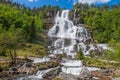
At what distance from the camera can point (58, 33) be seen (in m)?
135

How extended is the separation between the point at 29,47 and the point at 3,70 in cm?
3900

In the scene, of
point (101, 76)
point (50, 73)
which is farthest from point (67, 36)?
point (50, 73)

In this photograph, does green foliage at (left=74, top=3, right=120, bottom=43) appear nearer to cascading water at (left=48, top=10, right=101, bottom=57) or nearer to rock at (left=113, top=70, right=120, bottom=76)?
cascading water at (left=48, top=10, right=101, bottom=57)

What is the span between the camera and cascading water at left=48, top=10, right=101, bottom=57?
10233 centimetres

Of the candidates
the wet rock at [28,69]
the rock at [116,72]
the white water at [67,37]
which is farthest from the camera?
the white water at [67,37]

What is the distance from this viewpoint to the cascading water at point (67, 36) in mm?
102331

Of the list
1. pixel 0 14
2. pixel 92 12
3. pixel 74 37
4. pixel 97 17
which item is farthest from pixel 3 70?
pixel 92 12

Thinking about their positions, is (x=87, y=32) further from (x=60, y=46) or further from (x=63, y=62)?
(x=63, y=62)

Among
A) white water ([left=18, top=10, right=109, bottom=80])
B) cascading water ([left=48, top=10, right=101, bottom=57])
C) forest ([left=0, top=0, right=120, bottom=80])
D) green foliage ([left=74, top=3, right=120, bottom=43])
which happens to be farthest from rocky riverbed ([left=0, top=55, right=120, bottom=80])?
green foliage ([left=74, top=3, right=120, bottom=43])

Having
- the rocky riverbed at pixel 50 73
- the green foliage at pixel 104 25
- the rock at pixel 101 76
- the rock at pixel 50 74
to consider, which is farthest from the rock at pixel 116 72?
the green foliage at pixel 104 25

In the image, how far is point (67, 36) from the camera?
129m

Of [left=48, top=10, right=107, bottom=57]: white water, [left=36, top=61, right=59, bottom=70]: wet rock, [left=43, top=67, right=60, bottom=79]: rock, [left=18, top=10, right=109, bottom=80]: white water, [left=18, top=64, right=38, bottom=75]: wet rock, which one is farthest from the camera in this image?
[left=48, top=10, right=107, bottom=57]: white water

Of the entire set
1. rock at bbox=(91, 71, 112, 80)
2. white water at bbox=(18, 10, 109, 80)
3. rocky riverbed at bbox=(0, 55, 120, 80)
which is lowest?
rock at bbox=(91, 71, 112, 80)

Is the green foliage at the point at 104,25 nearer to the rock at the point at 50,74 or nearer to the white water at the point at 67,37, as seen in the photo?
the white water at the point at 67,37
